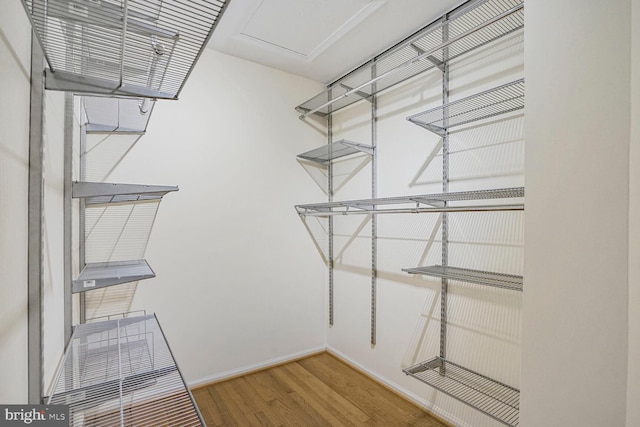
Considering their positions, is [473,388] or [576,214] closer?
[576,214]

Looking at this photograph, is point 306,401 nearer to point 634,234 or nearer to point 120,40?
point 634,234

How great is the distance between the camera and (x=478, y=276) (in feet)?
5.05

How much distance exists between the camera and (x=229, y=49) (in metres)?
2.18

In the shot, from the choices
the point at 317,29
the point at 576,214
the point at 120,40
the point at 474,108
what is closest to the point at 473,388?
the point at 576,214

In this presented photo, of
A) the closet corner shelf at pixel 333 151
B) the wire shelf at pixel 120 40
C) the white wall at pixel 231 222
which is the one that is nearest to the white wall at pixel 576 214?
the wire shelf at pixel 120 40

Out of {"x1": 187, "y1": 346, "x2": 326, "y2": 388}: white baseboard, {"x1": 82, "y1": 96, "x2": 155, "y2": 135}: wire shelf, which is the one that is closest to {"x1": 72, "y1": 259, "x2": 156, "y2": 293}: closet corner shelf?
{"x1": 82, "y1": 96, "x2": 155, "y2": 135}: wire shelf

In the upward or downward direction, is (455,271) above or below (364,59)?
below

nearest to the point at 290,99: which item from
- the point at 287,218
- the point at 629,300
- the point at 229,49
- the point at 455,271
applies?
the point at 229,49

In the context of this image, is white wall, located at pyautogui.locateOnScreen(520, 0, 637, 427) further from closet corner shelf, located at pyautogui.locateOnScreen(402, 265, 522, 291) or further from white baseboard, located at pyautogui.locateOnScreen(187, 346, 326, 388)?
white baseboard, located at pyautogui.locateOnScreen(187, 346, 326, 388)

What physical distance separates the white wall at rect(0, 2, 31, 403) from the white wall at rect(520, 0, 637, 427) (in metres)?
1.32

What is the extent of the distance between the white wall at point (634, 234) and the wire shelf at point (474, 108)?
0.64 m

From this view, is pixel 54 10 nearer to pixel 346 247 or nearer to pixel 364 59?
pixel 364 59

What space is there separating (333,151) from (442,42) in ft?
3.41

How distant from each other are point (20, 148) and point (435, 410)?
7.28 ft
